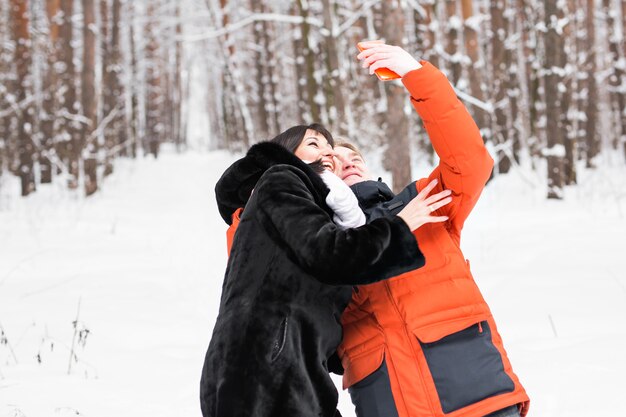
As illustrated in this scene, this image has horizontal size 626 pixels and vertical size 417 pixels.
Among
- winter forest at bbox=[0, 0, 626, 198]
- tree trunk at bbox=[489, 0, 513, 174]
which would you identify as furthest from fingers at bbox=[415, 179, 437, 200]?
tree trunk at bbox=[489, 0, 513, 174]

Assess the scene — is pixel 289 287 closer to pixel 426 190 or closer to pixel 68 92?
pixel 426 190

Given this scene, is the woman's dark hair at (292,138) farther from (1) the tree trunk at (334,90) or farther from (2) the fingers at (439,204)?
(1) the tree trunk at (334,90)

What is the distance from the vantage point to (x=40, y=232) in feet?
28.1

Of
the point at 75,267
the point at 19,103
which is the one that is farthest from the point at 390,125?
the point at 19,103

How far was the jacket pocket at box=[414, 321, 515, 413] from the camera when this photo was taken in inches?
75.2

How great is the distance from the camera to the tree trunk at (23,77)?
1325 cm

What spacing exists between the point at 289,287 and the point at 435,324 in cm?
48

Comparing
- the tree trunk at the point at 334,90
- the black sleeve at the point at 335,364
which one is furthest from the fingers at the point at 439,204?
the tree trunk at the point at 334,90

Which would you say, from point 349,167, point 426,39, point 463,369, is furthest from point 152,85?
point 463,369

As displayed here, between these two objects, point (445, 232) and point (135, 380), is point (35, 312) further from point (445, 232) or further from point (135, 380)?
point (445, 232)

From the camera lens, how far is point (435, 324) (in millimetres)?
1942

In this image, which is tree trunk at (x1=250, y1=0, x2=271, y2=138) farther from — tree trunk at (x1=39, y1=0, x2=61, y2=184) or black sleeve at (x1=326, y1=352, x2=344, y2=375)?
black sleeve at (x1=326, y1=352, x2=344, y2=375)

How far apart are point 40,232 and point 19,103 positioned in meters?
5.57

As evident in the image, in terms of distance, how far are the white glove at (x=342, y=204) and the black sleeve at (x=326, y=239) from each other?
96mm
